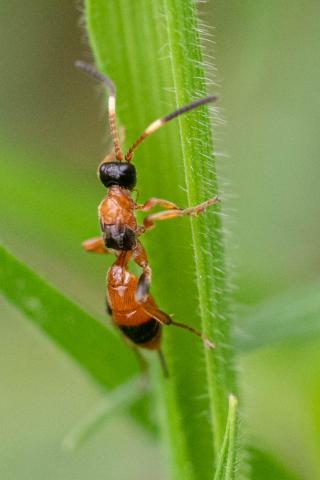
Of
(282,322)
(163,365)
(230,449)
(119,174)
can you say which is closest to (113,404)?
(163,365)

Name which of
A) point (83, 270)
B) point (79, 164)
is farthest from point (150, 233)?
point (79, 164)

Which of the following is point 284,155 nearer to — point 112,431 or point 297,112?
point 297,112

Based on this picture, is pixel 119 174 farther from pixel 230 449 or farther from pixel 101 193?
pixel 101 193

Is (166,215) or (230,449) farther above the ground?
(166,215)

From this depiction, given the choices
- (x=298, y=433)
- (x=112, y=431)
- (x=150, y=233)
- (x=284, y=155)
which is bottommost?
(x=112, y=431)

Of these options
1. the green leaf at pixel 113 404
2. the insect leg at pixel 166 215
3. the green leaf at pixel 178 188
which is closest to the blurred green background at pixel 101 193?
the green leaf at pixel 113 404

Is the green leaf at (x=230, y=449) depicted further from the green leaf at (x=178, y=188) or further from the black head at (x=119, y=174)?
the black head at (x=119, y=174)
